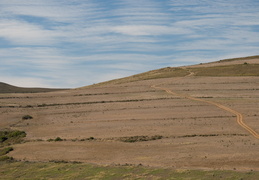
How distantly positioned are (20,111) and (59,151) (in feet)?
98.6

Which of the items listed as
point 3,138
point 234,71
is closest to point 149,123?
point 3,138

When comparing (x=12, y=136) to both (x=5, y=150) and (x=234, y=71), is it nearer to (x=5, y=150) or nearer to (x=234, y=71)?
(x=5, y=150)

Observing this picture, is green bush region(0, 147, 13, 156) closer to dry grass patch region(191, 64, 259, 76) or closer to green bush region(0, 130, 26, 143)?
green bush region(0, 130, 26, 143)

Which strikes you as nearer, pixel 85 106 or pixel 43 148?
pixel 43 148

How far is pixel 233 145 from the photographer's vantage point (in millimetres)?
41406

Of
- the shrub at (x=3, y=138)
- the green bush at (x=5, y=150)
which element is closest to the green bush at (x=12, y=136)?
the shrub at (x=3, y=138)

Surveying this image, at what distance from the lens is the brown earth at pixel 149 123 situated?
39531 millimetres

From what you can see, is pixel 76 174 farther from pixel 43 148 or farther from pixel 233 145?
pixel 233 145

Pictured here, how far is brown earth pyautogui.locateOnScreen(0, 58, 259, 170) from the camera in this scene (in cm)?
3953

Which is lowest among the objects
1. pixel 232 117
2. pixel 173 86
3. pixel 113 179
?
pixel 113 179

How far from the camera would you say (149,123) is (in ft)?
184

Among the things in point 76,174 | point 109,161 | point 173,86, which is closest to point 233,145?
point 109,161

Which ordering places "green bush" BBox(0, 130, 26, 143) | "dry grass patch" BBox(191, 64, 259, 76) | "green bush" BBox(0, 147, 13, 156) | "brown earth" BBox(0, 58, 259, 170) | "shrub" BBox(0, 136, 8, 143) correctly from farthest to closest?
"dry grass patch" BBox(191, 64, 259, 76) → "shrub" BBox(0, 136, 8, 143) → "green bush" BBox(0, 130, 26, 143) → "green bush" BBox(0, 147, 13, 156) → "brown earth" BBox(0, 58, 259, 170)

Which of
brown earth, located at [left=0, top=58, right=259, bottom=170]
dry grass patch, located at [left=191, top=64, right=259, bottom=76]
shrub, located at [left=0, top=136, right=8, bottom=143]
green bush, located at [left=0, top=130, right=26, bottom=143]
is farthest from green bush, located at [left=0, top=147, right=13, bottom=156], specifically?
dry grass patch, located at [left=191, top=64, right=259, bottom=76]
